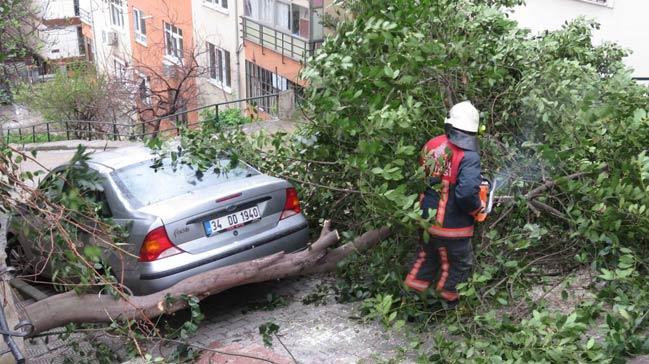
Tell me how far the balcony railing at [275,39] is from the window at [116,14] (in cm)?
1105

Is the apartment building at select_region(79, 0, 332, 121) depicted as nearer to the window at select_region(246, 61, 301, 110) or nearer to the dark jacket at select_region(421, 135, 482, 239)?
the window at select_region(246, 61, 301, 110)

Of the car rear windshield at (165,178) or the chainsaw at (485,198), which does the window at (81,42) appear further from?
the chainsaw at (485,198)

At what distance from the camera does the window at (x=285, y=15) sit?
75.7 ft

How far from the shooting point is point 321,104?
5.57 m

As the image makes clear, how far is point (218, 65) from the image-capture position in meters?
28.9

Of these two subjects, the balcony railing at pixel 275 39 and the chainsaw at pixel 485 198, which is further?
the balcony railing at pixel 275 39

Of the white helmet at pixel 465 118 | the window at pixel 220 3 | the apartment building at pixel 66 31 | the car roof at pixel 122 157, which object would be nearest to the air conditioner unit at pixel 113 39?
the apartment building at pixel 66 31

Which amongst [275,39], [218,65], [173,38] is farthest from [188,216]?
[173,38]

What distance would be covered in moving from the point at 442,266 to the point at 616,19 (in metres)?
9.48

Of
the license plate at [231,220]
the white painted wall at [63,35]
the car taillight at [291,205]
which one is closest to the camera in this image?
the license plate at [231,220]

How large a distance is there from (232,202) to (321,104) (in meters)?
1.05

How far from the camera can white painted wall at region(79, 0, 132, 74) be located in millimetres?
34625

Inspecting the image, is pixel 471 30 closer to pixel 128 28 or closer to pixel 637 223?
pixel 637 223

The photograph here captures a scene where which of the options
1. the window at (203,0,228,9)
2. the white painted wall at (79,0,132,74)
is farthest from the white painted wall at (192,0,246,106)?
the white painted wall at (79,0,132,74)
